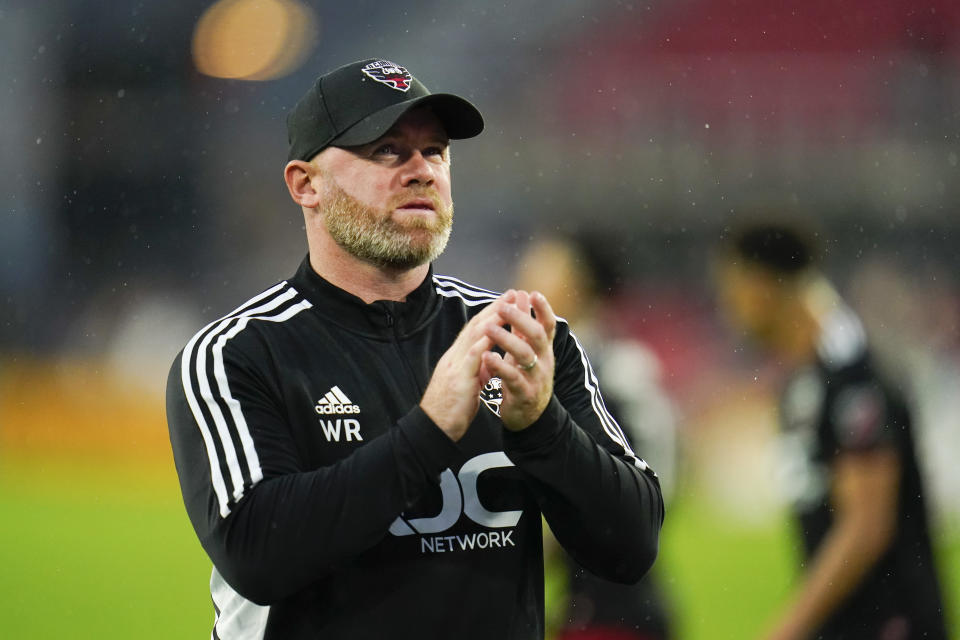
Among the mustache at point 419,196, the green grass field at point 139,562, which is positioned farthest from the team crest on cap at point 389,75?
the green grass field at point 139,562

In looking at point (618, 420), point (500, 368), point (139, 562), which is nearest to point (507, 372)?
point (500, 368)

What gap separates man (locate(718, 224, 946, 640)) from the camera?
235 centimetres

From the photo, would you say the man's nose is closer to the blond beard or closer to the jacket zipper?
the blond beard

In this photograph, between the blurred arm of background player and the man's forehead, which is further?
the blurred arm of background player

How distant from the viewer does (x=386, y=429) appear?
106 cm

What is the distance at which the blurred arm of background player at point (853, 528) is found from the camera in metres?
2.39

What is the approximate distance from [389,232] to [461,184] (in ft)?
7.48

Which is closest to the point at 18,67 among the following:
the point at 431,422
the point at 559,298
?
the point at 559,298

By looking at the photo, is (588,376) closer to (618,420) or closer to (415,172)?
(415,172)

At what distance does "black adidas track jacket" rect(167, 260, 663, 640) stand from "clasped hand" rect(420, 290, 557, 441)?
19 mm

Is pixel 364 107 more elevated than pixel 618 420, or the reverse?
pixel 364 107

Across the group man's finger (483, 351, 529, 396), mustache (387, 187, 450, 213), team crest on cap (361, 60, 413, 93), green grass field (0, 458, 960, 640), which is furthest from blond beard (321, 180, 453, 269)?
green grass field (0, 458, 960, 640)

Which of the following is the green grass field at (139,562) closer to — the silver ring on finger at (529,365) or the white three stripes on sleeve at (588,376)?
the white three stripes on sleeve at (588,376)

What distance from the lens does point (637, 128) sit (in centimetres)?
331
